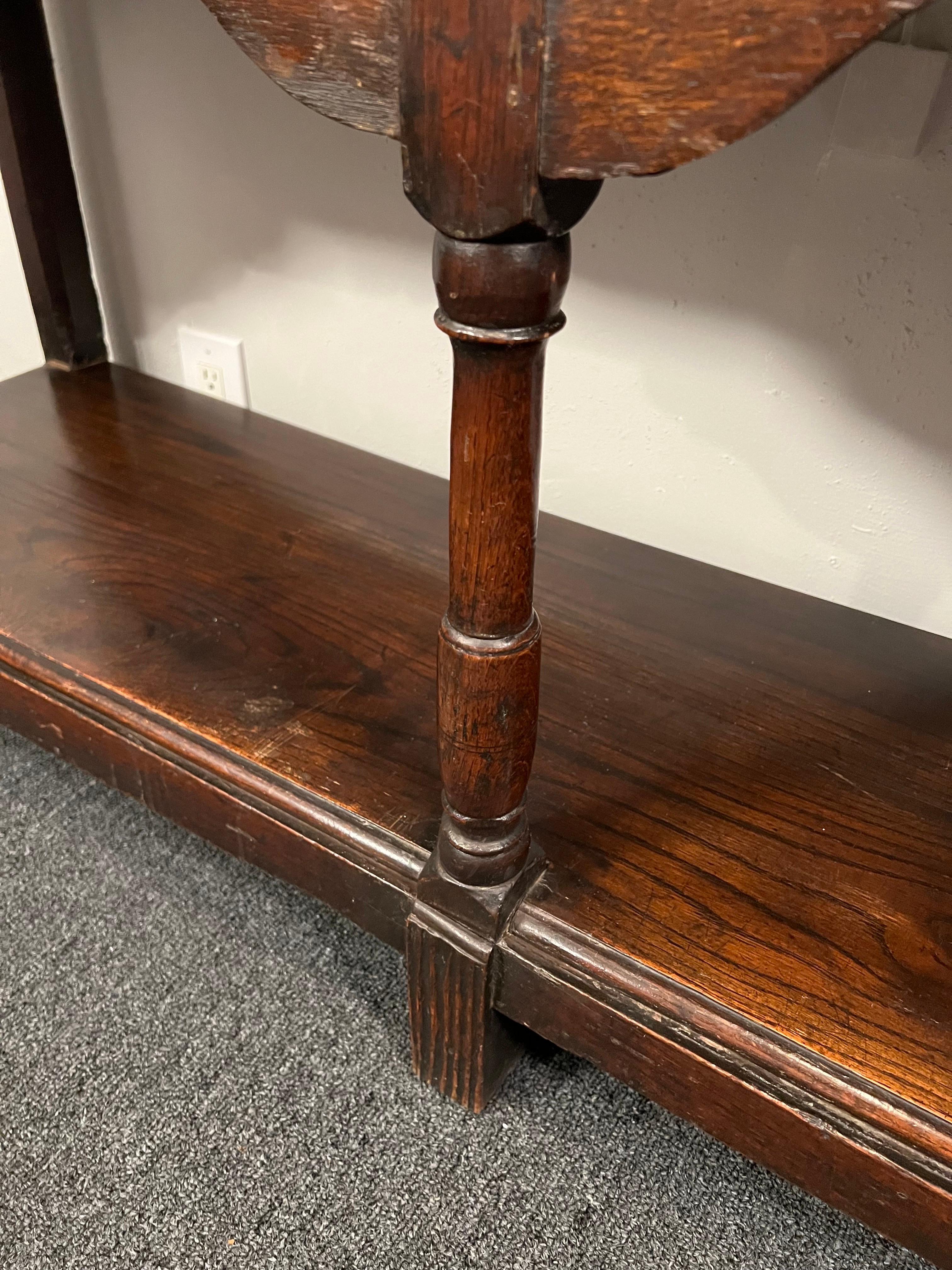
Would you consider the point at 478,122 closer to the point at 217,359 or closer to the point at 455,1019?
the point at 455,1019

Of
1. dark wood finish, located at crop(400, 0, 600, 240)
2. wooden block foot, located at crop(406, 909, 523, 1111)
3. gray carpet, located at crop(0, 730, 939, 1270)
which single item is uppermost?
dark wood finish, located at crop(400, 0, 600, 240)

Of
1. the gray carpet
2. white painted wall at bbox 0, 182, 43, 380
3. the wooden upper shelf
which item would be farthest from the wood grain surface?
white painted wall at bbox 0, 182, 43, 380

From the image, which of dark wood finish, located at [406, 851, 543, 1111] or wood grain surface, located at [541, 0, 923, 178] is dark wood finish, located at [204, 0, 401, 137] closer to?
wood grain surface, located at [541, 0, 923, 178]

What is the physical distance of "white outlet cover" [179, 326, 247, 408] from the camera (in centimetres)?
129

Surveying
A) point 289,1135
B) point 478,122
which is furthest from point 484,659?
point 289,1135

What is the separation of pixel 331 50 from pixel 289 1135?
0.71 metres

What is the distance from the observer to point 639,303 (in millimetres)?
972

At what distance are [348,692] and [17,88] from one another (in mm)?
838

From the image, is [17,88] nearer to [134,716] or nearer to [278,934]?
[134,716]

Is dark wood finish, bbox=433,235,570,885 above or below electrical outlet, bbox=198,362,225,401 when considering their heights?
above

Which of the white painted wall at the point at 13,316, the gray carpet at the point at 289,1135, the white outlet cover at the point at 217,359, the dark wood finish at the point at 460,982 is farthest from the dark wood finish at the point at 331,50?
the white painted wall at the point at 13,316

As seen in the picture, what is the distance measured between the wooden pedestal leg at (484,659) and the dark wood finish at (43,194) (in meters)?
0.95

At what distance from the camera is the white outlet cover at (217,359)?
129 cm

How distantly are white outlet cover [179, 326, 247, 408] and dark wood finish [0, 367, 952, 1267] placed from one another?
144 millimetres
